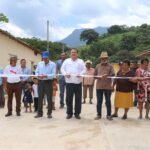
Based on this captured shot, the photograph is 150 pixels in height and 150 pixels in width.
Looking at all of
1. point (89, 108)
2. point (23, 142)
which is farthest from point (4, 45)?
point (23, 142)

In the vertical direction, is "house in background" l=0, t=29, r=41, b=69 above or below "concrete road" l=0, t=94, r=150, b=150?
above

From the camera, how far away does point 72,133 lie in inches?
389

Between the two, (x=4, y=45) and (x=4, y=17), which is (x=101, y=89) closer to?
(x=4, y=17)

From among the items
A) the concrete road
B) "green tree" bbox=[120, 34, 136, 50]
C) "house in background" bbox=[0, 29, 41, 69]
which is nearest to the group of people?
the concrete road

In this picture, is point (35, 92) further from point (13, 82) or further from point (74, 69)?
point (74, 69)

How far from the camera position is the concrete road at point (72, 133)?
8547mm

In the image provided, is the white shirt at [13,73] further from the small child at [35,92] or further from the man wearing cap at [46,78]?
the small child at [35,92]

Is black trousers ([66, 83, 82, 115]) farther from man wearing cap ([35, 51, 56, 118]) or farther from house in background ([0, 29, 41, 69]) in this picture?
house in background ([0, 29, 41, 69])

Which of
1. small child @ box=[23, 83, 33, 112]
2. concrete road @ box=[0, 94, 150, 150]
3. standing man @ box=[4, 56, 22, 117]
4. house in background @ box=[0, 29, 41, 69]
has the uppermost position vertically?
house in background @ box=[0, 29, 41, 69]

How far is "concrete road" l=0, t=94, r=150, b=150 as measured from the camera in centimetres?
855

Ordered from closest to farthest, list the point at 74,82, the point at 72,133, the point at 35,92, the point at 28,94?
Result: the point at 72,133 < the point at 74,82 < the point at 35,92 < the point at 28,94

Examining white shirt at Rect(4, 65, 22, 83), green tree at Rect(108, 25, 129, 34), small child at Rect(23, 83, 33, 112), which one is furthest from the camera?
green tree at Rect(108, 25, 129, 34)

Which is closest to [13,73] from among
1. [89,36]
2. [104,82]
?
[104,82]

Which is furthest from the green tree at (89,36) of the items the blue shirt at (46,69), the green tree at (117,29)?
the blue shirt at (46,69)
